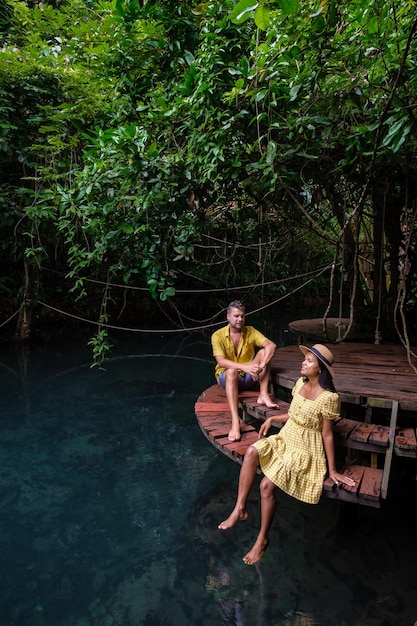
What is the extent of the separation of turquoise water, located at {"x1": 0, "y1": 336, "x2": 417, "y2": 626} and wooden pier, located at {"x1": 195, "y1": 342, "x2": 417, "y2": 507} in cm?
58

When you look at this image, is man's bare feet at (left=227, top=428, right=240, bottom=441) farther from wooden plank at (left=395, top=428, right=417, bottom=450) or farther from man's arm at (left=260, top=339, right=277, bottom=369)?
wooden plank at (left=395, top=428, right=417, bottom=450)

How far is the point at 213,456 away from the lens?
4.52 meters

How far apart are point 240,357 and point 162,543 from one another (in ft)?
4.67

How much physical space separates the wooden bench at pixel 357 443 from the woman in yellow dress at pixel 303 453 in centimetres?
9

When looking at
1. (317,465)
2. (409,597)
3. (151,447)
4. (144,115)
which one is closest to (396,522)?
(409,597)

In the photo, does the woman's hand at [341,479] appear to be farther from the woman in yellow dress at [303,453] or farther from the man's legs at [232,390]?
the man's legs at [232,390]

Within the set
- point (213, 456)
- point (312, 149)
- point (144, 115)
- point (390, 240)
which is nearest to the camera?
point (312, 149)

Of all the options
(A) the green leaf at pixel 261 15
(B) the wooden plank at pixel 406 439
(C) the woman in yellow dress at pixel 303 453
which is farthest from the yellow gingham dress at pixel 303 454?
(A) the green leaf at pixel 261 15

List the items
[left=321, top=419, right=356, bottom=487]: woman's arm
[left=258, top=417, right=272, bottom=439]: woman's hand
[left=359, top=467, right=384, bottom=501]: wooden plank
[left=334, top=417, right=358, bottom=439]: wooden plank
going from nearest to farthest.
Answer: [left=359, top=467, right=384, bottom=501]: wooden plank < [left=321, top=419, right=356, bottom=487]: woman's arm < [left=334, top=417, right=358, bottom=439]: wooden plank < [left=258, top=417, right=272, bottom=439]: woman's hand

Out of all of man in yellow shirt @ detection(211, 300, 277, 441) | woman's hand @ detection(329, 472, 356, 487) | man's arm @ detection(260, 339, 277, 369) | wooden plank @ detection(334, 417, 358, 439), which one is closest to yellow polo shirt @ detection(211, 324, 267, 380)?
man in yellow shirt @ detection(211, 300, 277, 441)

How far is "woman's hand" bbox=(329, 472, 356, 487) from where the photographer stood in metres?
2.58

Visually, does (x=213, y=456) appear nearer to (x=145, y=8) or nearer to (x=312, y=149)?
(x=312, y=149)

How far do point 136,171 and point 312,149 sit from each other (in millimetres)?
1280

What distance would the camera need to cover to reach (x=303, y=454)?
2672 mm
